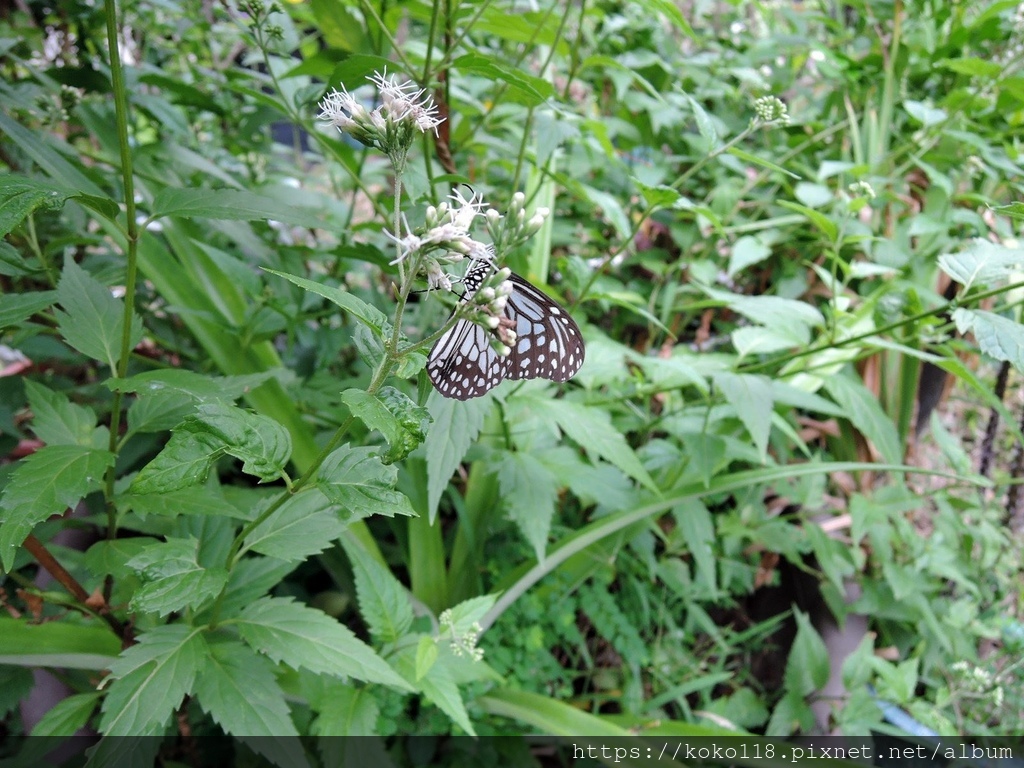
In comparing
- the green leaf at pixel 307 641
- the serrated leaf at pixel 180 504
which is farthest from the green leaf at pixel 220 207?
the green leaf at pixel 307 641

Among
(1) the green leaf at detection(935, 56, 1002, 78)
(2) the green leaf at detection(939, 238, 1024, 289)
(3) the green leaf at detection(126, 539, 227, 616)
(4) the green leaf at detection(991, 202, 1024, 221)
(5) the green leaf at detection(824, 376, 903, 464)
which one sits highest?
(1) the green leaf at detection(935, 56, 1002, 78)

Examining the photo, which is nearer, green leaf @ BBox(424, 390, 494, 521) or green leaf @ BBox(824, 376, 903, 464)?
green leaf @ BBox(424, 390, 494, 521)

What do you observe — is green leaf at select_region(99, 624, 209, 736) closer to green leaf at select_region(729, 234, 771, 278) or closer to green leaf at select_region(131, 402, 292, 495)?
green leaf at select_region(131, 402, 292, 495)

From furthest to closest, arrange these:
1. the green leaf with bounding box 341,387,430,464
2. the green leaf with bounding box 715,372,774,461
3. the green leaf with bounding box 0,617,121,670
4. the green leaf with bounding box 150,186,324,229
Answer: the green leaf with bounding box 715,372,774,461 < the green leaf with bounding box 0,617,121,670 < the green leaf with bounding box 150,186,324,229 < the green leaf with bounding box 341,387,430,464

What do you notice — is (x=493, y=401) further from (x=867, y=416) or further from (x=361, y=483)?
(x=867, y=416)

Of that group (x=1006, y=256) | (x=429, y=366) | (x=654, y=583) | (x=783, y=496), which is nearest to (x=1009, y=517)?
(x=783, y=496)

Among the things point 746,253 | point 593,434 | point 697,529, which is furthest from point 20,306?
point 746,253

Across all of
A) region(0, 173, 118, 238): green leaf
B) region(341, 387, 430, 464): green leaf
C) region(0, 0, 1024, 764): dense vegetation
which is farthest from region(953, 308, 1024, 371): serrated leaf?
region(0, 173, 118, 238): green leaf
